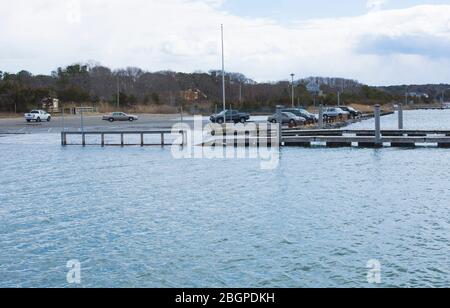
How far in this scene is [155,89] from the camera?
458 ft

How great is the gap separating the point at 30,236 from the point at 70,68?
389ft

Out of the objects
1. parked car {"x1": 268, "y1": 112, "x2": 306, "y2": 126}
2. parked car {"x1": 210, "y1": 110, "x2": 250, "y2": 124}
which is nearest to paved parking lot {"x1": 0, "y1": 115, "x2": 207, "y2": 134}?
parked car {"x1": 210, "y1": 110, "x2": 250, "y2": 124}

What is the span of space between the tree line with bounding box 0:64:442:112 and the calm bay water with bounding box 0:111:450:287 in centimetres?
6459

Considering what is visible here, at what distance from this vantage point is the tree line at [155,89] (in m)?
93.8

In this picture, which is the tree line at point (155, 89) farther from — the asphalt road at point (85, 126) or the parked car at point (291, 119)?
the parked car at point (291, 119)

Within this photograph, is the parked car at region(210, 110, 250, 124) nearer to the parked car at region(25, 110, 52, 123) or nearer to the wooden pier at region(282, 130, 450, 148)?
the parked car at region(25, 110, 52, 123)

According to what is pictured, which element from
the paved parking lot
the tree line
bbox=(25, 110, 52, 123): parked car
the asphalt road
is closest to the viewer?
the asphalt road

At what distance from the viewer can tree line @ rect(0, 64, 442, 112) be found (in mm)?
93812

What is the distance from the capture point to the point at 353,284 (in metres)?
8.73

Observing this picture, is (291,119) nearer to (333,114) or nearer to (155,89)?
(333,114)

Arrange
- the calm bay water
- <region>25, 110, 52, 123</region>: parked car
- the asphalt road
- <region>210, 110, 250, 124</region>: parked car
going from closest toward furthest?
the calm bay water → the asphalt road → <region>210, 110, 250, 124</region>: parked car → <region>25, 110, 52, 123</region>: parked car

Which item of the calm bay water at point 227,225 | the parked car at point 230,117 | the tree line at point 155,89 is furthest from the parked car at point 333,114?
the calm bay water at point 227,225

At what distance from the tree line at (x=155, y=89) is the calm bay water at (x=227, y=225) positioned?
6459 centimetres
